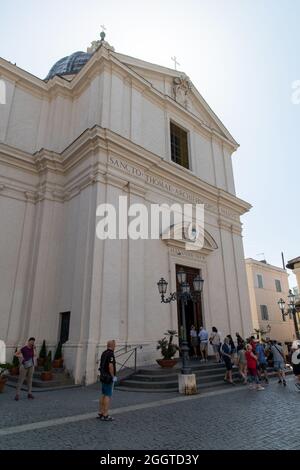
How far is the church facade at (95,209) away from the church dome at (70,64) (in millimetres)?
Result: 6534

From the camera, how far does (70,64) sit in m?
22.8

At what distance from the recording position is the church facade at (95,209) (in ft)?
38.1

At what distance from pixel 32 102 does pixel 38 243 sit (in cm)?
798

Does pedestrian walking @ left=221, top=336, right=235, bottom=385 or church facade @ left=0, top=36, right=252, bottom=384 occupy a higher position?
church facade @ left=0, top=36, right=252, bottom=384

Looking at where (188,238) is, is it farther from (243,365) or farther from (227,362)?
(227,362)

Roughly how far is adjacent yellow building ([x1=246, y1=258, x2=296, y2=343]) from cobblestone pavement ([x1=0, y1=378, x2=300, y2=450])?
2387 centimetres

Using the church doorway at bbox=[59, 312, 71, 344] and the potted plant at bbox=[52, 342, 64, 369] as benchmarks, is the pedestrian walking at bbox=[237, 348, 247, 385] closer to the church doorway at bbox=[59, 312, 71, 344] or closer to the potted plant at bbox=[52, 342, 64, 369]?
the potted plant at bbox=[52, 342, 64, 369]

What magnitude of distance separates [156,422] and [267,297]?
29.8 metres

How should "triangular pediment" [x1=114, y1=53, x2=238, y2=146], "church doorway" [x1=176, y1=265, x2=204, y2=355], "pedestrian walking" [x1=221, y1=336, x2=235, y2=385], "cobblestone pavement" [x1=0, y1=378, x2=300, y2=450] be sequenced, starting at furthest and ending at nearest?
"triangular pediment" [x1=114, y1=53, x2=238, y2=146]
"church doorway" [x1=176, y1=265, x2=204, y2=355]
"pedestrian walking" [x1=221, y1=336, x2=235, y2=385]
"cobblestone pavement" [x1=0, y1=378, x2=300, y2=450]

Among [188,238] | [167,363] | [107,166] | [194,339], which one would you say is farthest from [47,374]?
[188,238]

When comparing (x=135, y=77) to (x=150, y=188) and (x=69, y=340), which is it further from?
(x=69, y=340)

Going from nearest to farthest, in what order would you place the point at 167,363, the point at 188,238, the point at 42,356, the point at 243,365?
the point at 167,363 → the point at 243,365 → the point at 42,356 → the point at 188,238

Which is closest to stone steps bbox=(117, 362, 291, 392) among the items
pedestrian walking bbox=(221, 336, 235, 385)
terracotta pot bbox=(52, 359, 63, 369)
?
pedestrian walking bbox=(221, 336, 235, 385)

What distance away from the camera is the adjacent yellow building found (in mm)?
31234
